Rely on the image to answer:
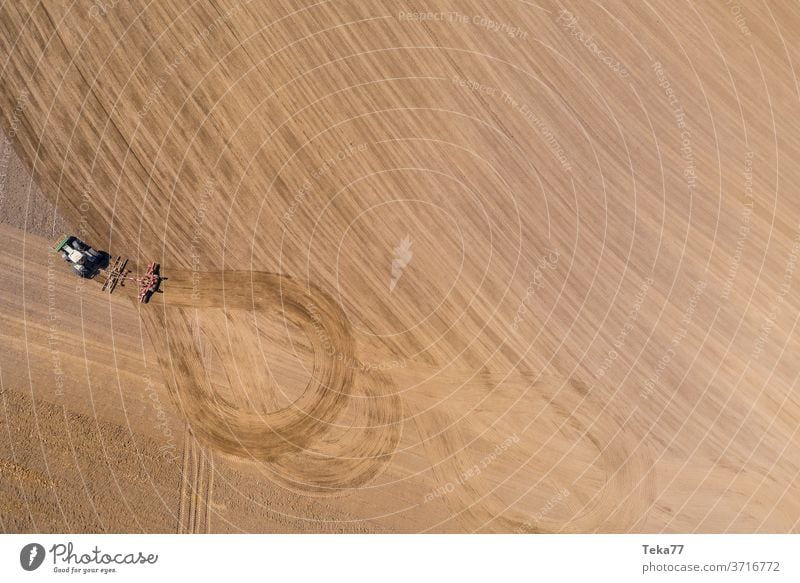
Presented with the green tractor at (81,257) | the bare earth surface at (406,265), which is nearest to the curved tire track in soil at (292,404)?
the bare earth surface at (406,265)

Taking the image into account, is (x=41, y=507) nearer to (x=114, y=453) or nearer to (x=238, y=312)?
(x=114, y=453)

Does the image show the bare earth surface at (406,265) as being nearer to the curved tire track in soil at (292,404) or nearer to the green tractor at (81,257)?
the curved tire track in soil at (292,404)

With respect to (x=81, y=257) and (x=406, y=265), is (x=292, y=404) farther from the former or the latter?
(x=81, y=257)

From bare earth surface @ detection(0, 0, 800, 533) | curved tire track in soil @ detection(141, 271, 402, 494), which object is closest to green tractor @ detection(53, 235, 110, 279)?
bare earth surface @ detection(0, 0, 800, 533)

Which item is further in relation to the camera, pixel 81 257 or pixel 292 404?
Answer: pixel 292 404

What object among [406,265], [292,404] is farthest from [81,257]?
[406,265]

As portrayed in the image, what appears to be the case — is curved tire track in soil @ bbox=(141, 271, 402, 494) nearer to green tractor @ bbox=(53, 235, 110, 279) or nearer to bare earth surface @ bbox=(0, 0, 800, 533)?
bare earth surface @ bbox=(0, 0, 800, 533)
